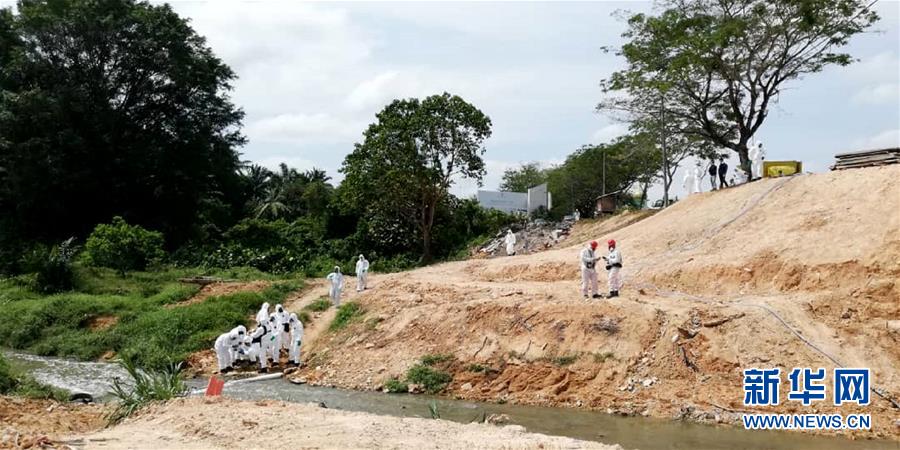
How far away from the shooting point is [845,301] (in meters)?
16.2

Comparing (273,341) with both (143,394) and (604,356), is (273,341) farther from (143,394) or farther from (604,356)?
(604,356)

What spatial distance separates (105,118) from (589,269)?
30664 mm

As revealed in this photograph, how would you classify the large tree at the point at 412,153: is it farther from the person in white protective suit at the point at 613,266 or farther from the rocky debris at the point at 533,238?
the person in white protective suit at the point at 613,266

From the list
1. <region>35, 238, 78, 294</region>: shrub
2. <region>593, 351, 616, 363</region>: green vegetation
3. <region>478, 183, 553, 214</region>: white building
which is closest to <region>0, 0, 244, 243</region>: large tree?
<region>35, 238, 78, 294</region>: shrub

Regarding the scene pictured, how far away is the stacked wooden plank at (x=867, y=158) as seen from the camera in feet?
74.4

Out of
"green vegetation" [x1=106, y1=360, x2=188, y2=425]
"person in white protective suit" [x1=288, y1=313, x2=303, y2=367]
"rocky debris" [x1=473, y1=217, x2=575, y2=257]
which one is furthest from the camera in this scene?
"rocky debris" [x1=473, y1=217, x2=575, y2=257]

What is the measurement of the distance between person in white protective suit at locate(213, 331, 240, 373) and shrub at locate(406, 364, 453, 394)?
5063 millimetres

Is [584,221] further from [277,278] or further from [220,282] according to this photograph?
[220,282]

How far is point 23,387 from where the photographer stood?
1434cm

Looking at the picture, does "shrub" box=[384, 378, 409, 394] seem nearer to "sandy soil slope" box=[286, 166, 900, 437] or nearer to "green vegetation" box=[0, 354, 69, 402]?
"sandy soil slope" box=[286, 166, 900, 437]

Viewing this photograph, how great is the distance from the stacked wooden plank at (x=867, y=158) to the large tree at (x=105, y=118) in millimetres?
31363

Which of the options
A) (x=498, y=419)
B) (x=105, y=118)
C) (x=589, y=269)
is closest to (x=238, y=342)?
(x=498, y=419)

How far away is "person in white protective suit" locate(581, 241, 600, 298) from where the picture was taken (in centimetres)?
1756

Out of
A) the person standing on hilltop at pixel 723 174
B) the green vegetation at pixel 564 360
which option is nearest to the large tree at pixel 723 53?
the person standing on hilltop at pixel 723 174
